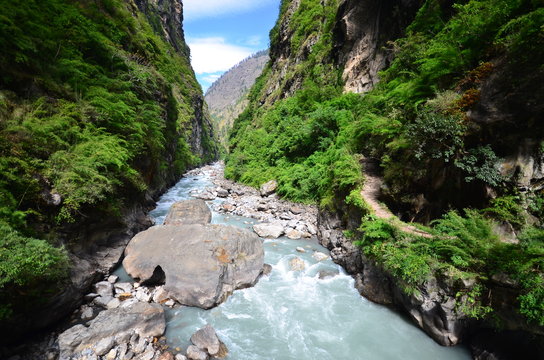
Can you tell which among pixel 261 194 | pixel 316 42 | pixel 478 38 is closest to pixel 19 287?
pixel 478 38

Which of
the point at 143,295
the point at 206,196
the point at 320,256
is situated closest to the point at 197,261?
the point at 143,295

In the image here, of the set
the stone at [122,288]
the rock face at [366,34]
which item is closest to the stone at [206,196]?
the stone at [122,288]

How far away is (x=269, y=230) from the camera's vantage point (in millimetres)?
12320

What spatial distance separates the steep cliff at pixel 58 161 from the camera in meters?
4.92

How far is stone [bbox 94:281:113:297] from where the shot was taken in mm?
6789

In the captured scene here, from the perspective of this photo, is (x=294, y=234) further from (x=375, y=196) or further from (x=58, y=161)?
(x=58, y=161)

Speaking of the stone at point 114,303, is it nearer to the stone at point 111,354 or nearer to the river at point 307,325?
the river at point 307,325

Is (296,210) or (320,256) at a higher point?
(296,210)

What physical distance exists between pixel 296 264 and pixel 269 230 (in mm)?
3226

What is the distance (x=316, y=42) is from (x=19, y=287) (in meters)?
33.3

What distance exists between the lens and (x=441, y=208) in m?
7.38

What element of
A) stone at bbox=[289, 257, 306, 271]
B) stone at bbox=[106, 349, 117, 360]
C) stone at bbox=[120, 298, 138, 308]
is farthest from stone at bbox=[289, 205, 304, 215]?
stone at bbox=[106, 349, 117, 360]

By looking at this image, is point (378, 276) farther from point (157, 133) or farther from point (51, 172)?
point (157, 133)

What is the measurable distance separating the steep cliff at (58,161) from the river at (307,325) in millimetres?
2106
